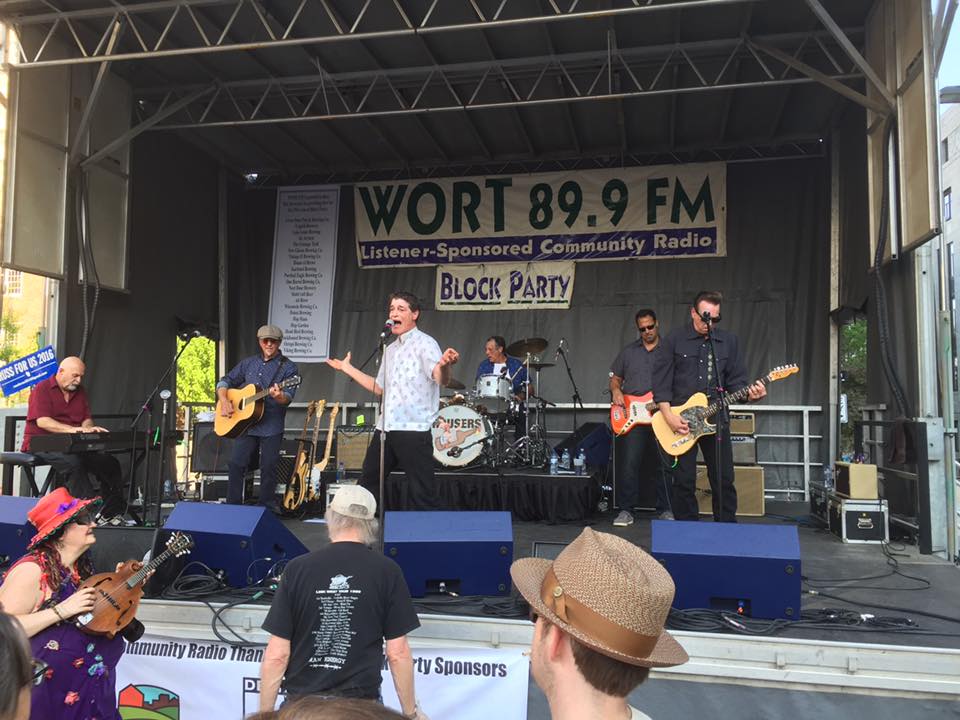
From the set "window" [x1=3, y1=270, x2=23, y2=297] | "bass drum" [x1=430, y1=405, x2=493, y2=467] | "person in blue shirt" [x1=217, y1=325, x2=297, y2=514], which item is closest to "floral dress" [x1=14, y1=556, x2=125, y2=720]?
"person in blue shirt" [x1=217, y1=325, x2=297, y2=514]

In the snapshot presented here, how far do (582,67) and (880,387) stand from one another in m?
4.54

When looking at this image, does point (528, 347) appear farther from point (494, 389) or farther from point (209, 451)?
point (209, 451)

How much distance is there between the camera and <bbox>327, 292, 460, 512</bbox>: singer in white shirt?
191 inches

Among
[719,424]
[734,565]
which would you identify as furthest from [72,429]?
[734,565]

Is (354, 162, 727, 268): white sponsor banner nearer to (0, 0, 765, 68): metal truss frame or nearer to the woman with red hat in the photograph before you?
(0, 0, 765, 68): metal truss frame

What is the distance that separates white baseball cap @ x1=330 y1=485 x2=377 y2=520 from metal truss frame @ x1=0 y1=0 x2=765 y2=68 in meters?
4.59

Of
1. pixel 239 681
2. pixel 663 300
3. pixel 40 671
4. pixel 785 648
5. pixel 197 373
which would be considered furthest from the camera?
pixel 197 373

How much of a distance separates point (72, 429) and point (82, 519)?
3602 millimetres

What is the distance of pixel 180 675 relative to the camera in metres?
3.76

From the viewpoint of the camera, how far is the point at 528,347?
26.7 ft

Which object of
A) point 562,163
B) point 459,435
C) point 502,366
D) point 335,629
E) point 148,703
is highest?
point 562,163

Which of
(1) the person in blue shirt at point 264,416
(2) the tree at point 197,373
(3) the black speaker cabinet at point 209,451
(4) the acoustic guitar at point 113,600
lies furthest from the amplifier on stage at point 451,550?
(2) the tree at point 197,373

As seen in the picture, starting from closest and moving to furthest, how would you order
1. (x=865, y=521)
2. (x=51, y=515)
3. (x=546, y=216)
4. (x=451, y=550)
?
1. (x=51, y=515)
2. (x=451, y=550)
3. (x=865, y=521)
4. (x=546, y=216)

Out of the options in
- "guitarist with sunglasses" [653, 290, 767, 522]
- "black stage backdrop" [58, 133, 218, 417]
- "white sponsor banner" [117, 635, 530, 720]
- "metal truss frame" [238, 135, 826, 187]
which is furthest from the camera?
"metal truss frame" [238, 135, 826, 187]
